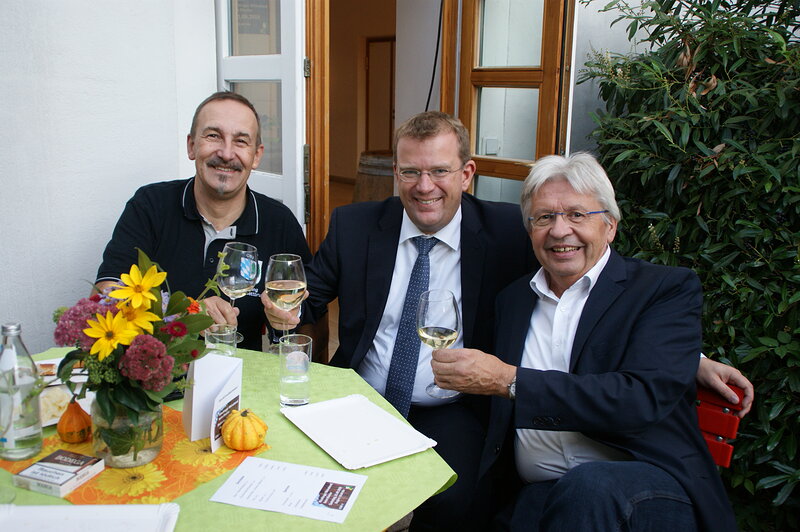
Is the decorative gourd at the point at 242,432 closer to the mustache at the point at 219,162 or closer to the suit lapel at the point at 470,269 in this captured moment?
the suit lapel at the point at 470,269

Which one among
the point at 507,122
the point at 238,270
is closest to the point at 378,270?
the point at 238,270

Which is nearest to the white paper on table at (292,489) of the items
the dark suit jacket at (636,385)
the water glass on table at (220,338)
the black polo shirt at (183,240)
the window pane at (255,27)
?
the water glass on table at (220,338)

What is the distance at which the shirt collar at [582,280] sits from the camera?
1.86 meters

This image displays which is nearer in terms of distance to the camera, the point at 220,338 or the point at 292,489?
the point at 292,489

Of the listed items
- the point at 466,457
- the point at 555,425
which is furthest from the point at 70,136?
the point at 555,425

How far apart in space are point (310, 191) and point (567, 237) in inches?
63.3

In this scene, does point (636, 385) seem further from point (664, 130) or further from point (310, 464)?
point (664, 130)

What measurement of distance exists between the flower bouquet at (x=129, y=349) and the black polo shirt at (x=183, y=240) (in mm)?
1092

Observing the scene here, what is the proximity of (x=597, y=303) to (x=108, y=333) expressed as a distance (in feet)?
4.09

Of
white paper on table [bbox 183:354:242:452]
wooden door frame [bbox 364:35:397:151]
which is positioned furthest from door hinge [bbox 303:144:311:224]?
wooden door frame [bbox 364:35:397:151]

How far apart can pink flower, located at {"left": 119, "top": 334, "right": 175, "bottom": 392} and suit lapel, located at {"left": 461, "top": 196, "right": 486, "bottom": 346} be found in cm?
122

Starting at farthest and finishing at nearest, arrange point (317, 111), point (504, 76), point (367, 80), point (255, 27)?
point (367, 80) → point (504, 76) → point (255, 27) → point (317, 111)

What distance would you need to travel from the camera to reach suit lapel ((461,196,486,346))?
7.30 ft

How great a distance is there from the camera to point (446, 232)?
2293 mm
